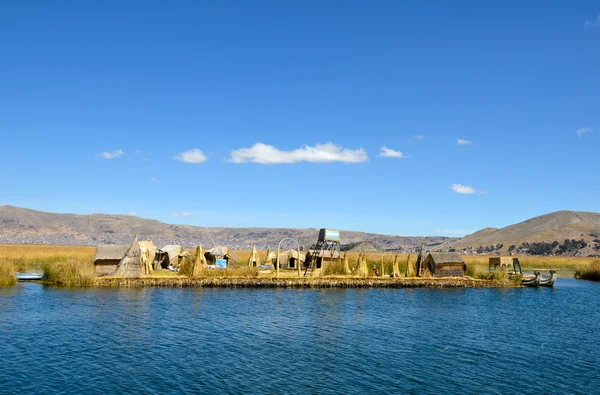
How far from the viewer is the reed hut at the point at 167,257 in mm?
59625

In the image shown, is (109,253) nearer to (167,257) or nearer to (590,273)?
(167,257)

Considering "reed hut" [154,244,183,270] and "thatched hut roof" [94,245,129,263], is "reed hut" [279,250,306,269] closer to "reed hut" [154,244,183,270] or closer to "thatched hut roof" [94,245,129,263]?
"reed hut" [154,244,183,270]

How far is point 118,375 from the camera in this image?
17.7 metres

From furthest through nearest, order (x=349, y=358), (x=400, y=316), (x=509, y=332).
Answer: (x=400, y=316) → (x=509, y=332) → (x=349, y=358)

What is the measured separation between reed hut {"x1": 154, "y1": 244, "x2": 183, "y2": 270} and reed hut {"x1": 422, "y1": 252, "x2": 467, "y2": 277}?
2947cm

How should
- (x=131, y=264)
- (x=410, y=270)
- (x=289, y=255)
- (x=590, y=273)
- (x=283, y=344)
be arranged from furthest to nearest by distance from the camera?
1. (x=590, y=273)
2. (x=289, y=255)
3. (x=410, y=270)
4. (x=131, y=264)
5. (x=283, y=344)

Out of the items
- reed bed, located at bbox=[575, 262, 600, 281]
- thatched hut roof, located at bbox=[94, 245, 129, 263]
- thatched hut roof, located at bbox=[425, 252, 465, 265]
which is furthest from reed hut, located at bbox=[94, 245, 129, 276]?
reed bed, located at bbox=[575, 262, 600, 281]

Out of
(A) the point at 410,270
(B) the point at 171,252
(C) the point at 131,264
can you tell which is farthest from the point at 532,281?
(C) the point at 131,264

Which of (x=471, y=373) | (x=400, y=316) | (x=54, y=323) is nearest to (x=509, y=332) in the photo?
(x=400, y=316)

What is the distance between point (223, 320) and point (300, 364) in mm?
9706

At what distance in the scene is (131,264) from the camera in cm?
4366

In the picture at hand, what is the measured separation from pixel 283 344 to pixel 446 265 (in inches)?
1359

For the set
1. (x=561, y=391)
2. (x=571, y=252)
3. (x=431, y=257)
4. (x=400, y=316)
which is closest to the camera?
(x=561, y=391)

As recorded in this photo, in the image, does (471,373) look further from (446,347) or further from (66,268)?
(66,268)
